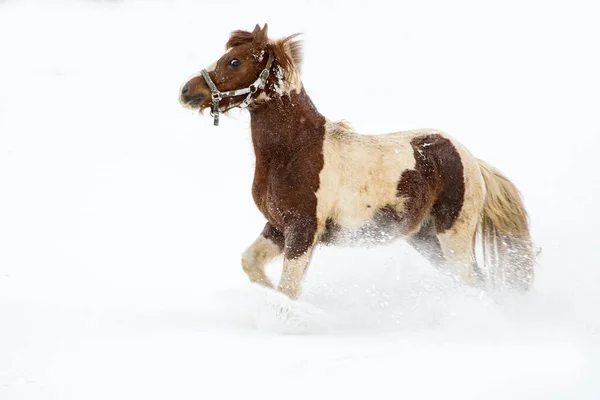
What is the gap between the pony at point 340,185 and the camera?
4.58 meters

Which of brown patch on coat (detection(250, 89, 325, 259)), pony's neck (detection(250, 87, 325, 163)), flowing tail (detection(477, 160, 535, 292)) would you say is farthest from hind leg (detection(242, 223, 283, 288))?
flowing tail (detection(477, 160, 535, 292))

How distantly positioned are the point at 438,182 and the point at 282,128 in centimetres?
123

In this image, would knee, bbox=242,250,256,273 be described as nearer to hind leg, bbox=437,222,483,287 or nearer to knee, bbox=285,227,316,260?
knee, bbox=285,227,316,260

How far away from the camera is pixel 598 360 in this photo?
11.5ft

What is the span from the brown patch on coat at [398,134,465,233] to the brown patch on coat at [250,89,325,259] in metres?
0.79

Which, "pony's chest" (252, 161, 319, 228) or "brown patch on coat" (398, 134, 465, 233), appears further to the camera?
"brown patch on coat" (398, 134, 465, 233)

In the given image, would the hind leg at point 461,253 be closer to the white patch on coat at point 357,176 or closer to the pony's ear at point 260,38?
the white patch on coat at point 357,176

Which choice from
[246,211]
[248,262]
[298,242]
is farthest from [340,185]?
[246,211]

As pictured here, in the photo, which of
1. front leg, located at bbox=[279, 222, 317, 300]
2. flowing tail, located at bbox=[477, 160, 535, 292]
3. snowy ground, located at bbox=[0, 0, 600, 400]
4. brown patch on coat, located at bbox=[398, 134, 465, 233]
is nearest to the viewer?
snowy ground, located at bbox=[0, 0, 600, 400]

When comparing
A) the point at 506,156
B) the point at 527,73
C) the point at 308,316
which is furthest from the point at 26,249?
the point at 527,73

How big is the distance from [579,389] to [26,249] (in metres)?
4.93

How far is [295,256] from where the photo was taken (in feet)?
14.7

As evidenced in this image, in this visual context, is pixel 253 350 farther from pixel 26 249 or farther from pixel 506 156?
pixel 506 156

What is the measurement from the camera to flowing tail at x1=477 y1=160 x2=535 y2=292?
5234 mm
